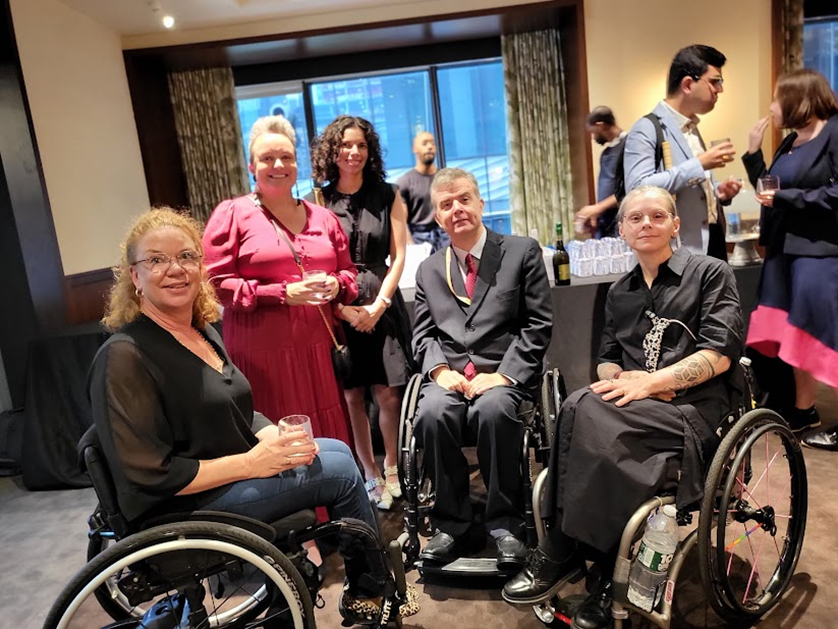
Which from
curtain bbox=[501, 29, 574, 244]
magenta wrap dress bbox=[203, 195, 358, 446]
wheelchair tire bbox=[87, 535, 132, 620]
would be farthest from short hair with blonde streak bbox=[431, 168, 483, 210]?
curtain bbox=[501, 29, 574, 244]

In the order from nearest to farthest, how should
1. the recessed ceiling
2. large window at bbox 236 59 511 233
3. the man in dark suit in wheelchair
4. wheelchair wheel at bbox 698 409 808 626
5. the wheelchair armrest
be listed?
1. the wheelchair armrest
2. wheelchair wheel at bbox 698 409 808 626
3. the man in dark suit in wheelchair
4. the recessed ceiling
5. large window at bbox 236 59 511 233

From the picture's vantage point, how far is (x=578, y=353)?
3.06 m

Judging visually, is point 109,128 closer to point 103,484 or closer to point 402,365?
point 402,365

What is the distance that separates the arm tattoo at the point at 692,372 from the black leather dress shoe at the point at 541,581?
0.56m

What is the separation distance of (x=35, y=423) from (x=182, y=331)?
83.8 inches

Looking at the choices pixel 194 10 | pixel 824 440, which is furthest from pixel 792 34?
pixel 194 10

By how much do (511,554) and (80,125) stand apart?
400 cm

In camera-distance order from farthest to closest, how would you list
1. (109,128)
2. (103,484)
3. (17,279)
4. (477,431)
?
1. (109,128)
2. (17,279)
3. (477,431)
4. (103,484)

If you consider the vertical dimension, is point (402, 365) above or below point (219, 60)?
below

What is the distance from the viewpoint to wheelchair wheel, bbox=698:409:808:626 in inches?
57.2

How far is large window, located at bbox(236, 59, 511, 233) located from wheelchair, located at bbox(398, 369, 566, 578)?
4851mm

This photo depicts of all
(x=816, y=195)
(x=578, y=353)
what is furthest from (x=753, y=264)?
(x=578, y=353)

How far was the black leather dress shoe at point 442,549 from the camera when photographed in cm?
201

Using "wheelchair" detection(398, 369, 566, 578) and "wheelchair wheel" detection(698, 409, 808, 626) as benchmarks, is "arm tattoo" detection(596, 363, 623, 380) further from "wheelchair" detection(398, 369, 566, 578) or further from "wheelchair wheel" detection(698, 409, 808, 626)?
"wheelchair wheel" detection(698, 409, 808, 626)
